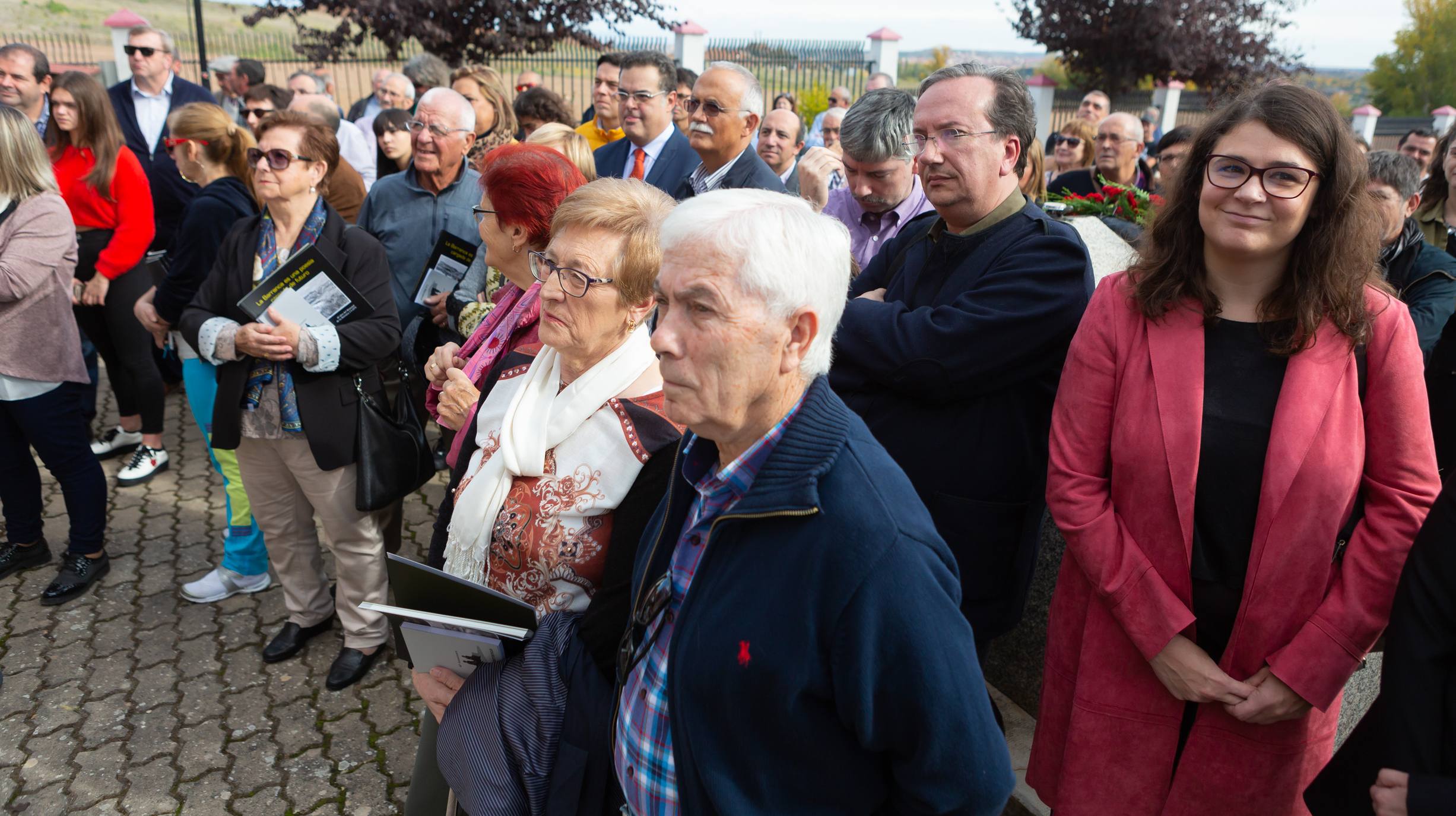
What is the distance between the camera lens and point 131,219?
5.27 meters

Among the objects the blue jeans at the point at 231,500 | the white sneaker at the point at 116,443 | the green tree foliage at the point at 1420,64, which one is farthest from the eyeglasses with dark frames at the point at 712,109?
the green tree foliage at the point at 1420,64

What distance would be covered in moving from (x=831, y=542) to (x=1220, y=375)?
112cm

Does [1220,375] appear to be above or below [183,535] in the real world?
above

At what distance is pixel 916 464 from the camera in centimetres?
240

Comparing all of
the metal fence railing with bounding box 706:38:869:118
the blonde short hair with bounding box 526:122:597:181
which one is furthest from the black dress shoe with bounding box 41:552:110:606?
the metal fence railing with bounding box 706:38:869:118

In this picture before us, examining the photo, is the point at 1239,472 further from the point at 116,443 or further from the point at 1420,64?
the point at 1420,64

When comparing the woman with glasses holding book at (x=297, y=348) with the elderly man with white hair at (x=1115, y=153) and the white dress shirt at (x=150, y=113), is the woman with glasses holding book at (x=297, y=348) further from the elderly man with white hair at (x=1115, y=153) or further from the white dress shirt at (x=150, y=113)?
the white dress shirt at (x=150, y=113)

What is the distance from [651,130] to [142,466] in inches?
142

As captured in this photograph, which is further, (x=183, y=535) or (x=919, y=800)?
(x=183, y=535)

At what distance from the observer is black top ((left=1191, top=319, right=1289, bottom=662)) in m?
1.96

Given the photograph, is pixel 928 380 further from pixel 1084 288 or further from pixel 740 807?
pixel 740 807

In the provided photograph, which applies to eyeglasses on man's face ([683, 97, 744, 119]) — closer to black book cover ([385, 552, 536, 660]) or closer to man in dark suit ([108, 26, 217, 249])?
black book cover ([385, 552, 536, 660])

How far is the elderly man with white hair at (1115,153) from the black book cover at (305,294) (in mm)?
4339

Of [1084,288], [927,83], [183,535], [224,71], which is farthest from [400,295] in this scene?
[224,71]
